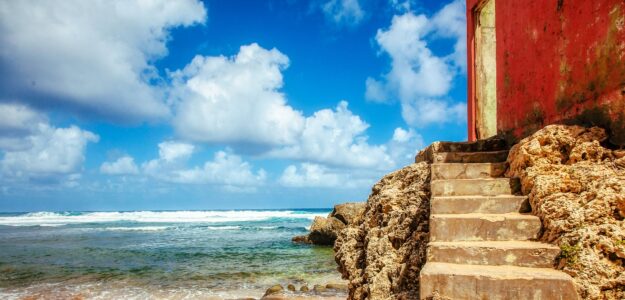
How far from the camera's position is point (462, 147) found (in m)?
4.85

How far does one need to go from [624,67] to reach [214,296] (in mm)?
8336

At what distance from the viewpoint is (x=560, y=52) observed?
422cm

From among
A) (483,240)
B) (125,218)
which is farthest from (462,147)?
A: (125,218)

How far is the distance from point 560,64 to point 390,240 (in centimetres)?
256

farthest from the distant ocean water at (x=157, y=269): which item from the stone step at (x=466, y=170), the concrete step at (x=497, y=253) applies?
the concrete step at (x=497, y=253)

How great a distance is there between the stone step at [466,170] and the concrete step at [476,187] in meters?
0.23

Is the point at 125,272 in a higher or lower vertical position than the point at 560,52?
lower

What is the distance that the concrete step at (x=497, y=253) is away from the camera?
2.87 m

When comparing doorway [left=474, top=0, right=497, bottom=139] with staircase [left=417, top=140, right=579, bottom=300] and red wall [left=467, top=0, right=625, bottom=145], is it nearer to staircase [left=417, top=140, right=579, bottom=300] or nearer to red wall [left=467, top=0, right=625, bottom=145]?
red wall [left=467, top=0, right=625, bottom=145]

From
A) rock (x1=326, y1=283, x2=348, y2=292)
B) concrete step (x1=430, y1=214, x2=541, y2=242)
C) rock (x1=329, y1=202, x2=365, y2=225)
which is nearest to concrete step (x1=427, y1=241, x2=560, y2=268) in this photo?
concrete step (x1=430, y1=214, x2=541, y2=242)

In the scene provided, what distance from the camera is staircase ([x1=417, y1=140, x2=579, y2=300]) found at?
8.39 ft

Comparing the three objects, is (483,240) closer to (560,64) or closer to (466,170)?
(466,170)

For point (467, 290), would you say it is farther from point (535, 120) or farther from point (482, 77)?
point (482, 77)

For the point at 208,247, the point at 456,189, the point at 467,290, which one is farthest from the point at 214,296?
the point at 208,247
